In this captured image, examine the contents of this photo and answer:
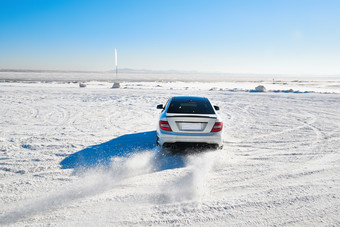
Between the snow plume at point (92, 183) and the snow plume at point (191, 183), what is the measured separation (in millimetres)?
818

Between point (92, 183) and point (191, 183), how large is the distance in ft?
5.98

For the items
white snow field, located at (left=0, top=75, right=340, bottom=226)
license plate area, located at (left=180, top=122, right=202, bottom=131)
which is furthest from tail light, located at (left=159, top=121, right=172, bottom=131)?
white snow field, located at (left=0, top=75, right=340, bottom=226)

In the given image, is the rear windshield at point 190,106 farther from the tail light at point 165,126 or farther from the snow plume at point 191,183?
the snow plume at point 191,183

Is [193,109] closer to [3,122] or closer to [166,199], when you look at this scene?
[166,199]

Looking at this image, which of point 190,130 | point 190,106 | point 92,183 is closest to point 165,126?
point 190,130

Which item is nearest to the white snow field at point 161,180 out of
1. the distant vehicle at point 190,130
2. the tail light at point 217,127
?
the distant vehicle at point 190,130

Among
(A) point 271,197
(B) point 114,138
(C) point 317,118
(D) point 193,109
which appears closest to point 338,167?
(A) point 271,197

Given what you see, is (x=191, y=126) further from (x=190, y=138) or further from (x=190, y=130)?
(x=190, y=138)

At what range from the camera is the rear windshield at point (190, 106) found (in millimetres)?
5538

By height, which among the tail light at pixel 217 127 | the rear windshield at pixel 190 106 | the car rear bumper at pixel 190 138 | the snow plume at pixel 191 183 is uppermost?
the rear windshield at pixel 190 106

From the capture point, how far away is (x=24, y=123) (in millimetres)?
8555

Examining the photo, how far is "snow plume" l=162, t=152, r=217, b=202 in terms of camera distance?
11.7 feet

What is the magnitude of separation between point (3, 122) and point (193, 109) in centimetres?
781

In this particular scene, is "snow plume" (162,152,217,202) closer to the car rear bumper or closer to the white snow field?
the white snow field
